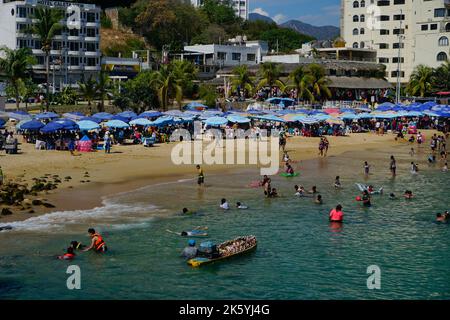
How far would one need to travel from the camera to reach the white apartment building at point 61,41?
78.2 m

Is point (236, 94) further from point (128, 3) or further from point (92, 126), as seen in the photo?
point (128, 3)

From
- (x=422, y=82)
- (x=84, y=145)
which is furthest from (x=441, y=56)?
(x=84, y=145)

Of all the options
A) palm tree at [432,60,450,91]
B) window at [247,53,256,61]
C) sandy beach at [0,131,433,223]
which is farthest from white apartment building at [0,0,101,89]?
palm tree at [432,60,450,91]

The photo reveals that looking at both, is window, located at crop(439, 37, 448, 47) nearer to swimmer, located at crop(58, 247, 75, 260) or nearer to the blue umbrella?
the blue umbrella

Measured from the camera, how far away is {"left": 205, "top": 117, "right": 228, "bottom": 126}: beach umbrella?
4985cm

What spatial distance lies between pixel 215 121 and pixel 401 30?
2227 inches

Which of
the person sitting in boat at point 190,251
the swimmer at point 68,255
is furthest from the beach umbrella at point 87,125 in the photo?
the person sitting in boat at point 190,251

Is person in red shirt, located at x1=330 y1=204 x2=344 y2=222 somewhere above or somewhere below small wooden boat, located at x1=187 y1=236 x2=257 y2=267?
above

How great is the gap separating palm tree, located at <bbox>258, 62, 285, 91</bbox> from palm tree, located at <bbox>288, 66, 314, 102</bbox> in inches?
77.9

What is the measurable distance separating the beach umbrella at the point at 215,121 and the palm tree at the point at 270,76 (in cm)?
2263

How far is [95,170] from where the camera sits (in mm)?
35969

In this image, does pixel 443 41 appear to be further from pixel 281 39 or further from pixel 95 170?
pixel 95 170
